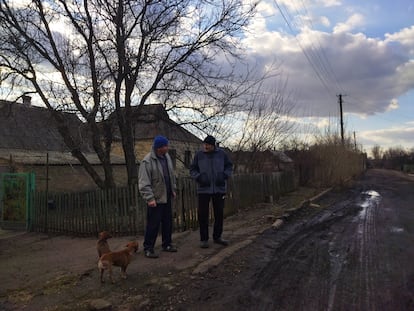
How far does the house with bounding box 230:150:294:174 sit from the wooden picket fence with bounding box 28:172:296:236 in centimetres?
225

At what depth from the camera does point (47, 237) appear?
1194 cm

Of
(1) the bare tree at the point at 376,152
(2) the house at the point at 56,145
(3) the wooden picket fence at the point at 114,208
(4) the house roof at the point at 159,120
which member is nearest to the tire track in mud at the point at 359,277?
(3) the wooden picket fence at the point at 114,208

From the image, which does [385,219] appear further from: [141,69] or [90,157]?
[90,157]

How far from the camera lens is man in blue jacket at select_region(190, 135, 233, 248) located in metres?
6.82

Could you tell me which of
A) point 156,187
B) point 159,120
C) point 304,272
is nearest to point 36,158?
point 159,120

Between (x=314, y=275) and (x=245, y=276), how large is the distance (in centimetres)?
86

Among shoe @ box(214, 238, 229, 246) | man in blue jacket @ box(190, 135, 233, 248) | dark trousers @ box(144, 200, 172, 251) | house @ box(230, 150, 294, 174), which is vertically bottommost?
shoe @ box(214, 238, 229, 246)

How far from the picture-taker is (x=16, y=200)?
13.8 meters

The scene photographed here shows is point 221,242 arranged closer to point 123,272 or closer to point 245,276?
point 245,276

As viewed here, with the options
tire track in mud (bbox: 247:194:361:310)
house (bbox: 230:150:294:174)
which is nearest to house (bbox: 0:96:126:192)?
house (bbox: 230:150:294:174)

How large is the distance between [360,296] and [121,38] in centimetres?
1056

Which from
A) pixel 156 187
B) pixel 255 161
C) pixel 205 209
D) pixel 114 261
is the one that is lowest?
pixel 114 261

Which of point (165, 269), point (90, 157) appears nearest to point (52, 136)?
point (90, 157)

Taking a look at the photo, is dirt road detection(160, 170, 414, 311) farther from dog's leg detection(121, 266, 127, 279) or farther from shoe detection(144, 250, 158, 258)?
shoe detection(144, 250, 158, 258)
